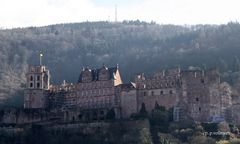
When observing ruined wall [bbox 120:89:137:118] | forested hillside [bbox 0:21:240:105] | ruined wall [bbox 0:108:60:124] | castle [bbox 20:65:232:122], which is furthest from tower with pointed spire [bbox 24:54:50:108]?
forested hillside [bbox 0:21:240:105]

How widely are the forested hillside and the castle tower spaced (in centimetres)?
2556

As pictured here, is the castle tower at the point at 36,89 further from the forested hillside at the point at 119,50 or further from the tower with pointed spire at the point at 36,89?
the forested hillside at the point at 119,50

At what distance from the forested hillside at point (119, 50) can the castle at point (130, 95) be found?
61.8 ft

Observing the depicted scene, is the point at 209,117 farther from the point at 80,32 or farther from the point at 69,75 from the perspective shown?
the point at 80,32

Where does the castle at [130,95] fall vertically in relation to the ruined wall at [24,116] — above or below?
above

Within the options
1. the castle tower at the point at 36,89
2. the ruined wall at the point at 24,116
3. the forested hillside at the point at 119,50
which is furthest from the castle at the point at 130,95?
the forested hillside at the point at 119,50

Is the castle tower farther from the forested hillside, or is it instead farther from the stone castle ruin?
the forested hillside

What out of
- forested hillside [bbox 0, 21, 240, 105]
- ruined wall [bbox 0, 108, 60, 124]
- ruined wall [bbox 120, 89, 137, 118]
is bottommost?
ruined wall [bbox 0, 108, 60, 124]

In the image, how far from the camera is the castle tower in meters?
95.2

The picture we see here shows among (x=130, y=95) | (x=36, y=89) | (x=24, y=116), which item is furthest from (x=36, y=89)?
(x=130, y=95)

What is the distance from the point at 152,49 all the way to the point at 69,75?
20676 mm

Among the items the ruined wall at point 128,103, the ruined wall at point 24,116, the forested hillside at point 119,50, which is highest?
the forested hillside at point 119,50

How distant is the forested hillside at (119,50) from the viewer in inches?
4904

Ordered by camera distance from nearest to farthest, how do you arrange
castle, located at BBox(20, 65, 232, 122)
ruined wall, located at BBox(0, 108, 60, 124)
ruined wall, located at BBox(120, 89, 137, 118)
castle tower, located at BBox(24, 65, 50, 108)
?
1. castle, located at BBox(20, 65, 232, 122)
2. ruined wall, located at BBox(120, 89, 137, 118)
3. ruined wall, located at BBox(0, 108, 60, 124)
4. castle tower, located at BBox(24, 65, 50, 108)
